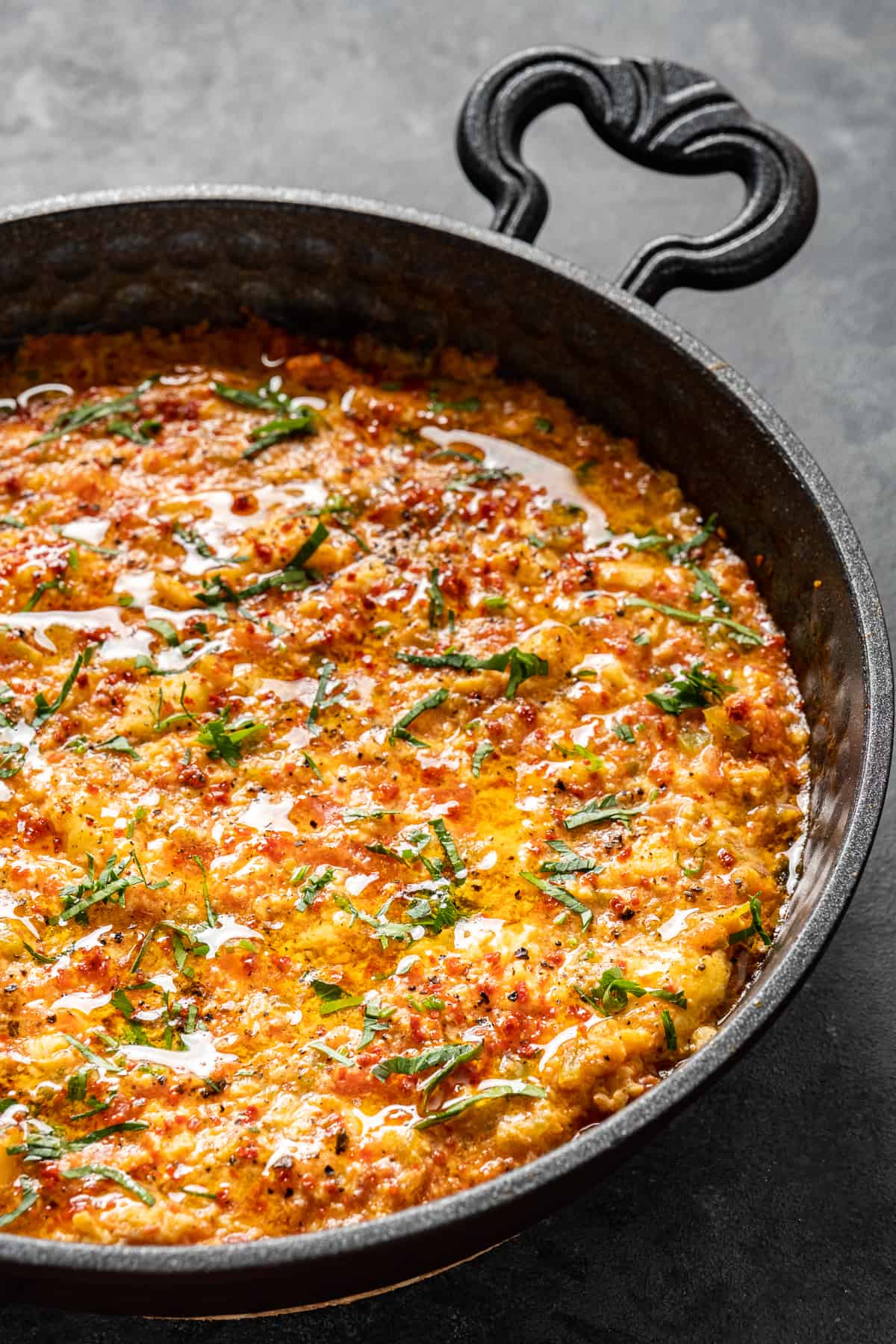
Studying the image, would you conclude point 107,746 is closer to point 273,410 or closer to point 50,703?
point 50,703

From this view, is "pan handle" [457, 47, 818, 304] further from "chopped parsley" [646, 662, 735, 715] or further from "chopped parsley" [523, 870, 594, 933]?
"chopped parsley" [523, 870, 594, 933]

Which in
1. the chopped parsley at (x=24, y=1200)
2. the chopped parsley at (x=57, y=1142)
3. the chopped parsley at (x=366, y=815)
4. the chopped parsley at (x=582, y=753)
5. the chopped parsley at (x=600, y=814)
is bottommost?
the chopped parsley at (x=24, y=1200)

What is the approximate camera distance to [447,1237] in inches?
95.8

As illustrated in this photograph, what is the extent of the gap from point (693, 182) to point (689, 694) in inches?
100

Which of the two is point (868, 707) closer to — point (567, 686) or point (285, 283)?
point (567, 686)

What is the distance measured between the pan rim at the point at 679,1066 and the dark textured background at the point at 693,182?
28.4 inches

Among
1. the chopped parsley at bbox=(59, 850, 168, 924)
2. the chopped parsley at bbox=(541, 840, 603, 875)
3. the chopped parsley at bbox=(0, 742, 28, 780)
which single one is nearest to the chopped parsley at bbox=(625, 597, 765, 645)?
the chopped parsley at bbox=(541, 840, 603, 875)

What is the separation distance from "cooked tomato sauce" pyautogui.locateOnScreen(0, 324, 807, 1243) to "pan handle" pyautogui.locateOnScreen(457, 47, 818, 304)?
→ 1.65 feet

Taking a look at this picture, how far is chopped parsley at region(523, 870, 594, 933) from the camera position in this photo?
313 centimetres

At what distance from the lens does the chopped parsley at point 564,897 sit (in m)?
3.13

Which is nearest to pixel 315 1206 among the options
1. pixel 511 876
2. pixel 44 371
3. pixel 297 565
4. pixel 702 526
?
pixel 511 876

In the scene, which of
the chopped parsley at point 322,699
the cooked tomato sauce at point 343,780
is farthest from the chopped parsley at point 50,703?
the chopped parsley at point 322,699

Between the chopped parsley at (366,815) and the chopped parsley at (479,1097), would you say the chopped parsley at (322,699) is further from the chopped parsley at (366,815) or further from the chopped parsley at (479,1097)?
the chopped parsley at (479,1097)

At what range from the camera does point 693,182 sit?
209 inches
